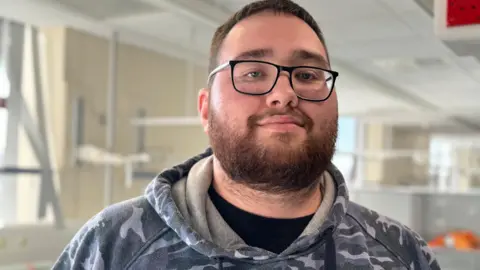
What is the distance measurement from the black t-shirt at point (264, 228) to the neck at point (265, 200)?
0.01 meters

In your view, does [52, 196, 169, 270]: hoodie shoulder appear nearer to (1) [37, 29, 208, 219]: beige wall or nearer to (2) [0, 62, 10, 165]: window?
(2) [0, 62, 10, 165]: window

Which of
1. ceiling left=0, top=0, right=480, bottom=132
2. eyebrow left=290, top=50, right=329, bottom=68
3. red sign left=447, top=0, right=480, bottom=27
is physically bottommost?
eyebrow left=290, top=50, right=329, bottom=68

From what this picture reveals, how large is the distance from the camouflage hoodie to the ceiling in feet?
1.20

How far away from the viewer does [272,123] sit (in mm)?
894

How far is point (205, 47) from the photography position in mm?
2432

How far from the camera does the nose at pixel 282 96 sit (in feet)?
2.93

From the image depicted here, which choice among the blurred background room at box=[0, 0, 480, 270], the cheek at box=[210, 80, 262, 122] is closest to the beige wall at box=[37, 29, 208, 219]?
the blurred background room at box=[0, 0, 480, 270]

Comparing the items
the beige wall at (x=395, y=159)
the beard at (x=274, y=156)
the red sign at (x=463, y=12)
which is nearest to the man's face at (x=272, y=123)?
the beard at (x=274, y=156)

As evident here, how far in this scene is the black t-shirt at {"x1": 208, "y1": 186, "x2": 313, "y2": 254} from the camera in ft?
3.10

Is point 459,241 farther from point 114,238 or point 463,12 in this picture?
point 114,238

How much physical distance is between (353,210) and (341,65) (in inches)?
70.2

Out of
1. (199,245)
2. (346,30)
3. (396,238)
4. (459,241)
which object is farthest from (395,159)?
(199,245)

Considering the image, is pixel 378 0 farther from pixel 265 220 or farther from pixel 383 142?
pixel 383 142

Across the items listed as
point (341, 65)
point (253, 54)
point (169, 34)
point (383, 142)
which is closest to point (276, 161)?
point (253, 54)
